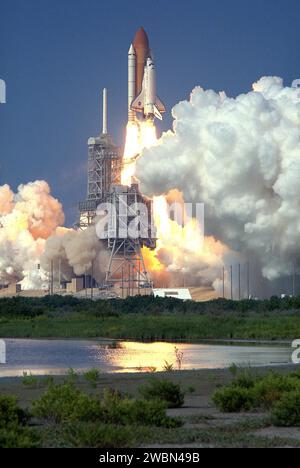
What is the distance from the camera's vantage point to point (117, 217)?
9944cm

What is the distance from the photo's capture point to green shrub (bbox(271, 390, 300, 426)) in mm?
16750

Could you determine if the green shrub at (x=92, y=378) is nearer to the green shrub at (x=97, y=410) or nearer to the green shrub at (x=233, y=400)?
the green shrub at (x=233, y=400)

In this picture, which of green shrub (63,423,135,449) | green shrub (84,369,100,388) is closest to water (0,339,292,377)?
green shrub (84,369,100,388)

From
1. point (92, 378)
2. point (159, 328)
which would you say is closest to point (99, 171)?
point (159, 328)

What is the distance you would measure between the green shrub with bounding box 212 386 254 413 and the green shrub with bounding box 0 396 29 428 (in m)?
3.92

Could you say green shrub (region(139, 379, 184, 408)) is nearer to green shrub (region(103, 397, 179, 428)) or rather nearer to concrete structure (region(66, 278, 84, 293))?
green shrub (region(103, 397, 179, 428))

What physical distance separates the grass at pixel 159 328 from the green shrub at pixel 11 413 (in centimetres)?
3491

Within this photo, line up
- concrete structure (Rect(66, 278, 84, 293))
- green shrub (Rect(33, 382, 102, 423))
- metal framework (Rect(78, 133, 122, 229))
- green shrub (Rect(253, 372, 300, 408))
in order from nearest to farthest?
green shrub (Rect(33, 382, 102, 423)) → green shrub (Rect(253, 372, 300, 408)) → concrete structure (Rect(66, 278, 84, 293)) → metal framework (Rect(78, 133, 122, 229))

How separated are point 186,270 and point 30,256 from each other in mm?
22115

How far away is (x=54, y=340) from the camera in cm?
5034

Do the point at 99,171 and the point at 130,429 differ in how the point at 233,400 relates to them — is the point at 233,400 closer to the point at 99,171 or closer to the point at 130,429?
the point at 130,429

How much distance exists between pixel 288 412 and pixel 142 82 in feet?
283

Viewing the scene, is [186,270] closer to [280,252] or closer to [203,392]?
[280,252]
